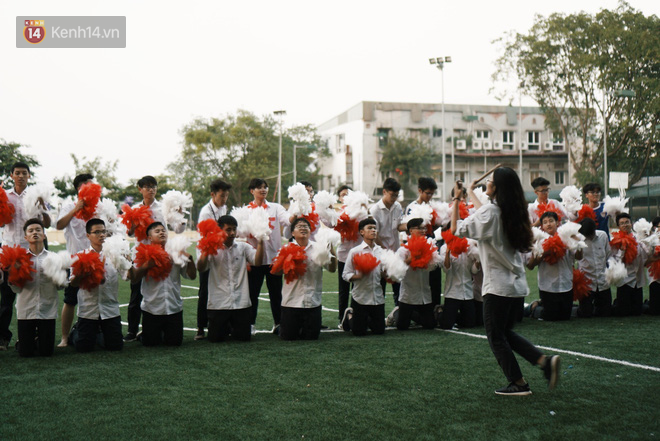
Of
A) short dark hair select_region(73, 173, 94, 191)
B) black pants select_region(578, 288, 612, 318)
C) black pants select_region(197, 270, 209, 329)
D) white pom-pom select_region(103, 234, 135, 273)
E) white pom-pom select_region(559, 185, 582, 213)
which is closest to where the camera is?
white pom-pom select_region(103, 234, 135, 273)

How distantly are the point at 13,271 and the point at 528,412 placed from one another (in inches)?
195

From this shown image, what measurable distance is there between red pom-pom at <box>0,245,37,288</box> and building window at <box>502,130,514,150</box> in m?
52.7

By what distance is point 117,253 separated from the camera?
6.61m

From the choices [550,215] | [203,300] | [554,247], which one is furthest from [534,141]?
[203,300]

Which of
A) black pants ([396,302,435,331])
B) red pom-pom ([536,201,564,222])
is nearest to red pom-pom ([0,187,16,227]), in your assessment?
black pants ([396,302,435,331])

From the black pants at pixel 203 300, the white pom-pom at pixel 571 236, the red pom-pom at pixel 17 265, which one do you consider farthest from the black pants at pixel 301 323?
the white pom-pom at pixel 571 236

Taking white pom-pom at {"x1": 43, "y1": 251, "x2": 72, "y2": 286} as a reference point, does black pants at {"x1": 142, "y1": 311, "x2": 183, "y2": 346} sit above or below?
below

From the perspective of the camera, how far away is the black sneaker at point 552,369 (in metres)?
4.52

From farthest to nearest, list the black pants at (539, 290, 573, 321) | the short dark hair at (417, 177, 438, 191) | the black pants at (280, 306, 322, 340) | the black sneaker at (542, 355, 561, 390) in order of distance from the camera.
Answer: the black pants at (539, 290, 573, 321) < the short dark hair at (417, 177, 438, 191) < the black pants at (280, 306, 322, 340) < the black sneaker at (542, 355, 561, 390)

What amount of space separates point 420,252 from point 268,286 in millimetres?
1900

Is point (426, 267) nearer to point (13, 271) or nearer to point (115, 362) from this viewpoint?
point (115, 362)

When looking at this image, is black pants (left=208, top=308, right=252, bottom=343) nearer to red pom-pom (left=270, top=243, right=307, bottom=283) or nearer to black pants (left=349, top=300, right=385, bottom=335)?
red pom-pom (left=270, top=243, right=307, bottom=283)

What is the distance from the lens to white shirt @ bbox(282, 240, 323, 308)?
734cm

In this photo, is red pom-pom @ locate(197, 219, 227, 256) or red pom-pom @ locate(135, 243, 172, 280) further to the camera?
red pom-pom @ locate(197, 219, 227, 256)
